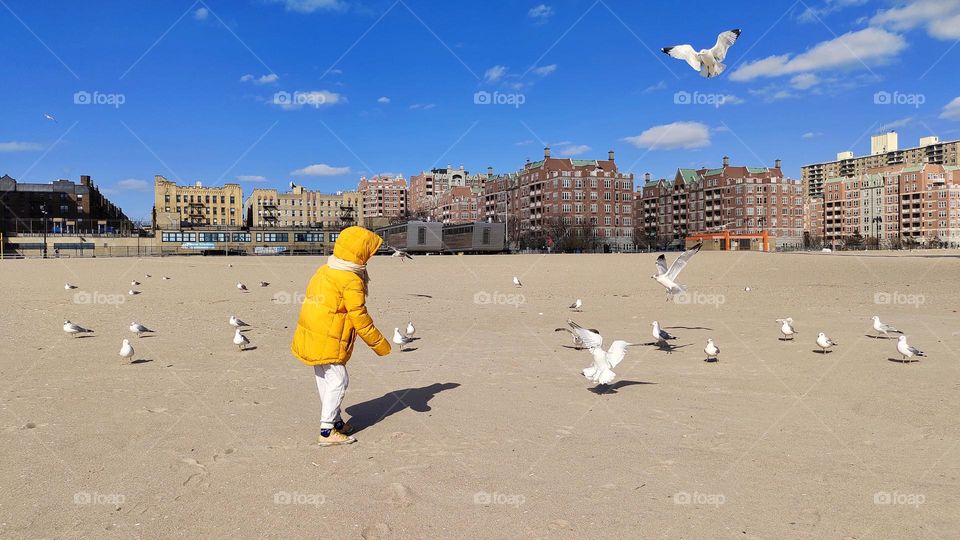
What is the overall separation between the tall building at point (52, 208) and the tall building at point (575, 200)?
89242mm

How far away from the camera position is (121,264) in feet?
139

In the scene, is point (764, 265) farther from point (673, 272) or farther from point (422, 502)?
point (422, 502)

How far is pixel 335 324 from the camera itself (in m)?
7.45

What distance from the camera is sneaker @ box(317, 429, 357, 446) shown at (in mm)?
7359

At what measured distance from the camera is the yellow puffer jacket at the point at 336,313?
740 cm

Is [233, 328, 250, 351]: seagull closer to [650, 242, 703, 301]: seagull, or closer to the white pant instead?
the white pant

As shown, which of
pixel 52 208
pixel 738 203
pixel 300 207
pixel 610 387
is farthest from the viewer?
pixel 300 207

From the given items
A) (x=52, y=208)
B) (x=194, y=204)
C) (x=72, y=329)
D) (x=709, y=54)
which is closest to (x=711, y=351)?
(x=709, y=54)

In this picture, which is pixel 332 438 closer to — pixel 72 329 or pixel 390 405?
pixel 390 405

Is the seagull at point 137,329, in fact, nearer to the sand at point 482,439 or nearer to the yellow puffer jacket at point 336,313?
the sand at point 482,439

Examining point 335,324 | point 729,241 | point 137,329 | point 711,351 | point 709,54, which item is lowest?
point 711,351

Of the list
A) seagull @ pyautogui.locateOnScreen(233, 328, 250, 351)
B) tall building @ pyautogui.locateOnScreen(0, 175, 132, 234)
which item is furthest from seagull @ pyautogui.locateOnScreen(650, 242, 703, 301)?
tall building @ pyautogui.locateOnScreen(0, 175, 132, 234)

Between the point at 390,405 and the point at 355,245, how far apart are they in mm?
3035

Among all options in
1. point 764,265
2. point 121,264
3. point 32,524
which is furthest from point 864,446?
point 121,264
